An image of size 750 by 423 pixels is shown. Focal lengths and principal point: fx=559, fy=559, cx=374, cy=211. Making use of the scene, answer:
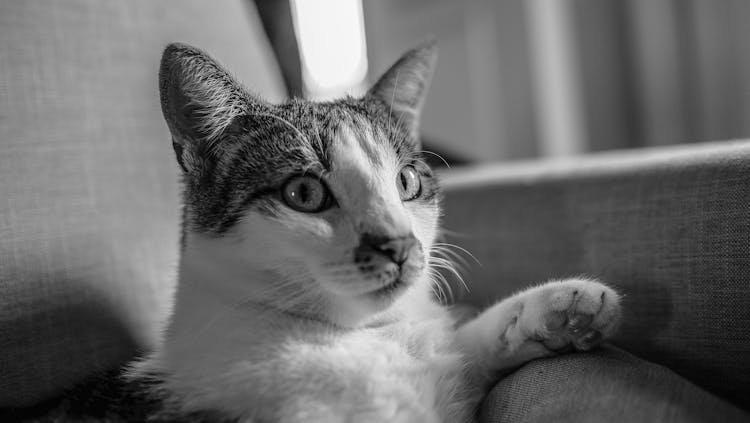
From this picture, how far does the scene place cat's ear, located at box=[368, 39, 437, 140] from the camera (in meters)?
1.15

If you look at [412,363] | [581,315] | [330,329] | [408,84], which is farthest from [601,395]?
[408,84]

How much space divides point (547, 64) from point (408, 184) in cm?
238

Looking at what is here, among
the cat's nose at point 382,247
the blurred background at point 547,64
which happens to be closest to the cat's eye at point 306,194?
the cat's nose at point 382,247

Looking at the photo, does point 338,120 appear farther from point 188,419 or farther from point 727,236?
point 727,236

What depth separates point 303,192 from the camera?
2.85 ft

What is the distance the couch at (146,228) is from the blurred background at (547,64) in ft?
3.27

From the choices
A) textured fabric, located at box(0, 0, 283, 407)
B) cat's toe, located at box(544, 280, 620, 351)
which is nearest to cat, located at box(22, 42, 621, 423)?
cat's toe, located at box(544, 280, 620, 351)

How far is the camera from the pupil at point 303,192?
87 centimetres

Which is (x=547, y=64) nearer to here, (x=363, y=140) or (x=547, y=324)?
(x=363, y=140)

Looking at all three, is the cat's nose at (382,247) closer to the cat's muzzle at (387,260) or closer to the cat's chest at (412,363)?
the cat's muzzle at (387,260)

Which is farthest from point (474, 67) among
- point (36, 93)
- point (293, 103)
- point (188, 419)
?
point (188, 419)

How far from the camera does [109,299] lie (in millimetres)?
1012

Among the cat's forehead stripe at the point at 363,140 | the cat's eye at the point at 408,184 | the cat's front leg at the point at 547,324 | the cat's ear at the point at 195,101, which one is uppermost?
the cat's ear at the point at 195,101

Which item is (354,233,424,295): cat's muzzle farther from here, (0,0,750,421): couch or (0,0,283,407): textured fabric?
(0,0,283,407): textured fabric
